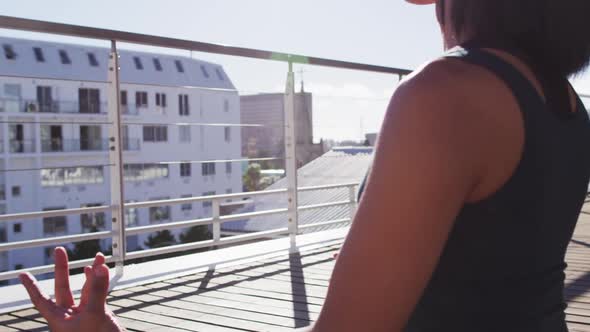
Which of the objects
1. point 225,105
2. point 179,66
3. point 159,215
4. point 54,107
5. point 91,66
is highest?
point 179,66

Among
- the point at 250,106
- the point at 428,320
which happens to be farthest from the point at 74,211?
the point at 250,106

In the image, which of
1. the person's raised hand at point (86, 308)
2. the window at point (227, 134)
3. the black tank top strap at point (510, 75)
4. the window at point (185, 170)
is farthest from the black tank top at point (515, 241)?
the window at point (227, 134)

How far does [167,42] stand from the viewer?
10.3 ft

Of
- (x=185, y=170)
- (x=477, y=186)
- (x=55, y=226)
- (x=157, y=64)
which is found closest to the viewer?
(x=477, y=186)

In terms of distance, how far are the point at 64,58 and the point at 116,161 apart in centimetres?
4532

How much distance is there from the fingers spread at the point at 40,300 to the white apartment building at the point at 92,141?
3308 cm

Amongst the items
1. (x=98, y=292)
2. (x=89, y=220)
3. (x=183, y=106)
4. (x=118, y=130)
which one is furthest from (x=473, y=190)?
(x=183, y=106)

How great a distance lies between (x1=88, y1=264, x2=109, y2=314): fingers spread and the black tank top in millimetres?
246

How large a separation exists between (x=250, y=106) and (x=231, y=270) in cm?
8714

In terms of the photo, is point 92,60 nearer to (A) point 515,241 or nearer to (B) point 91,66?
(B) point 91,66

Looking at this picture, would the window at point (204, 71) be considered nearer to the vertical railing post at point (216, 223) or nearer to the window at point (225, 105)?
the window at point (225, 105)

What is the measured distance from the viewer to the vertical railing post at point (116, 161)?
10.0 feet

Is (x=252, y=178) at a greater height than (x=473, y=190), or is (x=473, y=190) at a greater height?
(x=473, y=190)

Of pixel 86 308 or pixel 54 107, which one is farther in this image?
pixel 54 107
